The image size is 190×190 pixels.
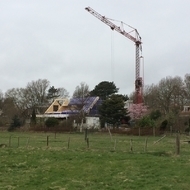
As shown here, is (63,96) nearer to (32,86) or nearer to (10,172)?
(32,86)

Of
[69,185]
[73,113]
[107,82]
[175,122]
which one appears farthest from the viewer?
[107,82]

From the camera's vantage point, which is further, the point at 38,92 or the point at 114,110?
the point at 38,92

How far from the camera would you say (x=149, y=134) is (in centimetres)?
5469

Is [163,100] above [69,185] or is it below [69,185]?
above

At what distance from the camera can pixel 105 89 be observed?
9481 centimetres

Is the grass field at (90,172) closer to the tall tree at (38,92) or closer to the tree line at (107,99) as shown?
the tree line at (107,99)

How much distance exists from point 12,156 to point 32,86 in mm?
78038

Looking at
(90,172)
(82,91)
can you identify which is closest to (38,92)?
(82,91)

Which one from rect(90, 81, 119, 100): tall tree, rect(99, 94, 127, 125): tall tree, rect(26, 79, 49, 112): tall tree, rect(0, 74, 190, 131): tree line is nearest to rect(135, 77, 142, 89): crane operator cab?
rect(0, 74, 190, 131): tree line

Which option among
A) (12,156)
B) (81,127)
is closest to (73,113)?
(81,127)

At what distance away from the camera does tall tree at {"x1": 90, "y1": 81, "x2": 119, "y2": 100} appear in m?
94.4

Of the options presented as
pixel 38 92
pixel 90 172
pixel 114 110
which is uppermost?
pixel 38 92

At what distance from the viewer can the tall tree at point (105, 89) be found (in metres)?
94.4

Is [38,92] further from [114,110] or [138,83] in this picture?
[114,110]
